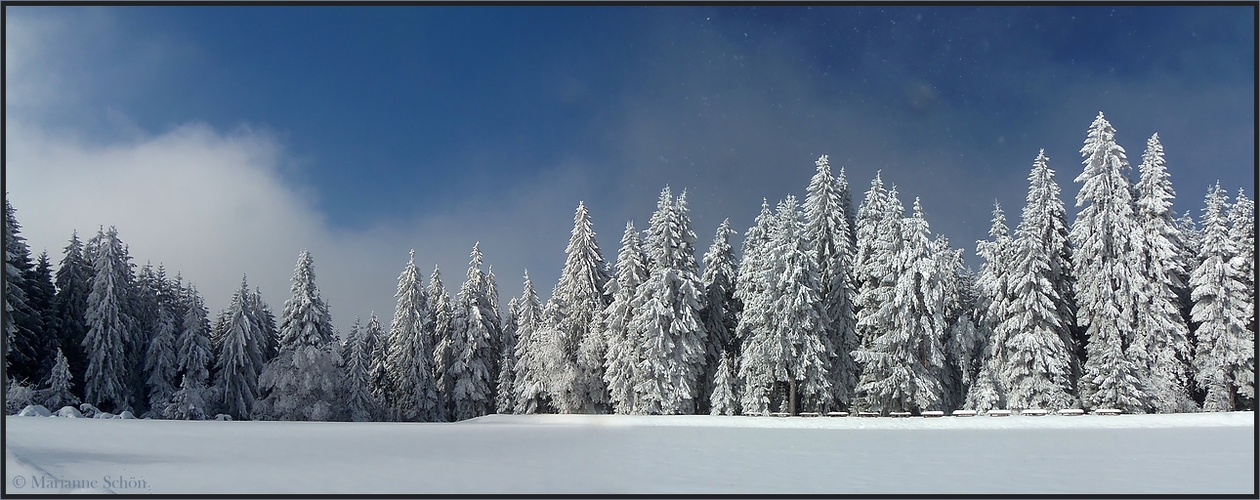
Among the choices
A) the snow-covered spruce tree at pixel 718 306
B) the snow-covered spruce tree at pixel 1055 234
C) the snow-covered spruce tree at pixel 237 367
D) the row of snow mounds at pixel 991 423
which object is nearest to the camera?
the row of snow mounds at pixel 991 423

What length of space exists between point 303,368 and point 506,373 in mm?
12259

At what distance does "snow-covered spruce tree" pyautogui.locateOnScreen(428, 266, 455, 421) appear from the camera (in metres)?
52.5

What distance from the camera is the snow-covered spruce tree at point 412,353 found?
51156 millimetres

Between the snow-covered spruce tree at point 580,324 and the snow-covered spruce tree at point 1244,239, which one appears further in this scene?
the snow-covered spruce tree at point 580,324

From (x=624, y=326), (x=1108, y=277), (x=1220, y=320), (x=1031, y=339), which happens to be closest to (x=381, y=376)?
(x=624, y=326)

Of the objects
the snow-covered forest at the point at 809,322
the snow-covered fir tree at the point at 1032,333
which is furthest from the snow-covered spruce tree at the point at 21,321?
the snow-covered fir tree at the point at 1032,333

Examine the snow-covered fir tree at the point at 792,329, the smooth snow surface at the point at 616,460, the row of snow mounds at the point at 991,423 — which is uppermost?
the snow-covered fir tree at the point at 792,329

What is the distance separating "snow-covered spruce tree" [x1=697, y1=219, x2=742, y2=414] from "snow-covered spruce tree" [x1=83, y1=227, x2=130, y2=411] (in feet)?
108

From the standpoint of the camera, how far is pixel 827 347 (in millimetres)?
37750

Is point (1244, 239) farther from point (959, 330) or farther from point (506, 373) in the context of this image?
point (506, 373)

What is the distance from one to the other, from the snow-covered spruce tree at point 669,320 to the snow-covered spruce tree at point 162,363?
95.3ft

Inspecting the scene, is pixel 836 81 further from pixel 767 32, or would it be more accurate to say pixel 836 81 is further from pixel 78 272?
pixel 78 272

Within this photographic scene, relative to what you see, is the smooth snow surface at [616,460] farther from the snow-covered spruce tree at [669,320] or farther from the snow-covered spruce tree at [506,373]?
the snow-covered spruce tree at [506,373]

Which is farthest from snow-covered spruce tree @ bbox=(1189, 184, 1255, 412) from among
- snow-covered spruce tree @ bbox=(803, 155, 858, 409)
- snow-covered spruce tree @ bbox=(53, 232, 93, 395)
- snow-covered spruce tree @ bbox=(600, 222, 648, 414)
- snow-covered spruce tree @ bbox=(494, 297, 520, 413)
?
snow-covered spruce tree @ bbox=(53, 232, 93, 395)
